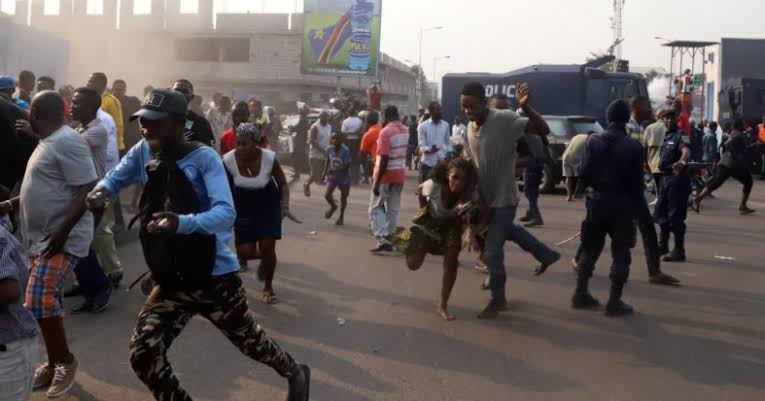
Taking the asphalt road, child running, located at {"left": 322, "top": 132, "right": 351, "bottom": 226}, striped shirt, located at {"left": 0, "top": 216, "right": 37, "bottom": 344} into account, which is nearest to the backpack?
striped shirt, located at {"left": 0, "top": 216, "right": 37, "bottom": 344}

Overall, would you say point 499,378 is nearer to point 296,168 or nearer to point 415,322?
point 415,322

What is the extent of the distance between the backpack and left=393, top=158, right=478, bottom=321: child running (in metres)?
3.17

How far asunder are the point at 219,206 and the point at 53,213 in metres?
1.68

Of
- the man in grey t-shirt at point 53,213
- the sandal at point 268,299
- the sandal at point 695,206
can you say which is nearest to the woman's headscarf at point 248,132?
the sandal at point 268,299

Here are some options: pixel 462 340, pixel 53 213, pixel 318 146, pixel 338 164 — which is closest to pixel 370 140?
pixel 338 164

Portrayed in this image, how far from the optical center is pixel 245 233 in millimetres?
7059

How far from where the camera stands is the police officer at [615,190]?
682 centimetres

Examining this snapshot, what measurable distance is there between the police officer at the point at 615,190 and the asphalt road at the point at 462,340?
406 mm

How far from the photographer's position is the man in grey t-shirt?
4680 mm

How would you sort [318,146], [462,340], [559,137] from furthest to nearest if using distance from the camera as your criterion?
[559,137] < [318,146] < [462,340]

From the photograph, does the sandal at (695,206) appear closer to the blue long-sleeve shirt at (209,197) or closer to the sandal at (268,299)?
the sandal at (268,299)

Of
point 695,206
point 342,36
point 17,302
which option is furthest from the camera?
point 342,36

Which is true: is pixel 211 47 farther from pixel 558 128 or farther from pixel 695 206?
pixel 695 206

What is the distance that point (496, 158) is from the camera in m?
6.55
